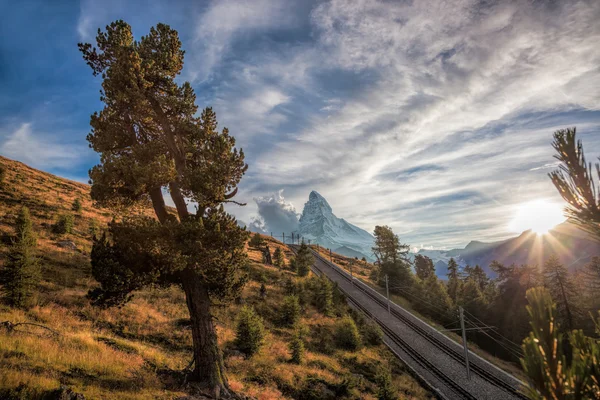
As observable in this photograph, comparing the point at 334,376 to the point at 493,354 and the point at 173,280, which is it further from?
the point at 493,354

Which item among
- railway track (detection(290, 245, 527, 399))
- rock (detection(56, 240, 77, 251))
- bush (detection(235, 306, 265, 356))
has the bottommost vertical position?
railway track (detection(290, 245, 527, 399))

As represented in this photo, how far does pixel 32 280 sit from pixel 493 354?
170 ft

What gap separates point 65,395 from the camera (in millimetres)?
7012

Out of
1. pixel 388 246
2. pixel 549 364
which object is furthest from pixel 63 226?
pixel 388 246

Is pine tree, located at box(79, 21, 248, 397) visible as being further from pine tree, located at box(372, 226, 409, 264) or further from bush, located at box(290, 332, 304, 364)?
pine tree, located at box(372, 226, 409, 264)

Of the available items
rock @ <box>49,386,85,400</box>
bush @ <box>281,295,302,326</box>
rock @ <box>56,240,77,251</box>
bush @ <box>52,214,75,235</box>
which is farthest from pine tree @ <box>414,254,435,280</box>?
rock @ <box>49,386,85,400</box>

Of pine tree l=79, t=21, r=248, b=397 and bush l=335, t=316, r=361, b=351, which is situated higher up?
pine tree l=79, t=21, r=248, b=397

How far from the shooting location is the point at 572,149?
312 centimetres

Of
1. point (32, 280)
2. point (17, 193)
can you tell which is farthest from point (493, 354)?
point (17, 193)

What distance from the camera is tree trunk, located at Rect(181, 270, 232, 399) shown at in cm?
1060

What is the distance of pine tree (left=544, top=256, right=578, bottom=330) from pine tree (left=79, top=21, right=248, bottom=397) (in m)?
38.4

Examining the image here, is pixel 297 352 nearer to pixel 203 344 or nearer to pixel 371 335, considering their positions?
pixel 203 344

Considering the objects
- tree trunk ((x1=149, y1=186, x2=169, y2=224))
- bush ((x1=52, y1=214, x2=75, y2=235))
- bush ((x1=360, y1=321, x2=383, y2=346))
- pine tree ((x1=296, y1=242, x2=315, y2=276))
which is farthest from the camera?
pine tree ((x1=296, y1=242, x2=315, y2=276))

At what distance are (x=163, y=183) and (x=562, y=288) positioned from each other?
4401cm
